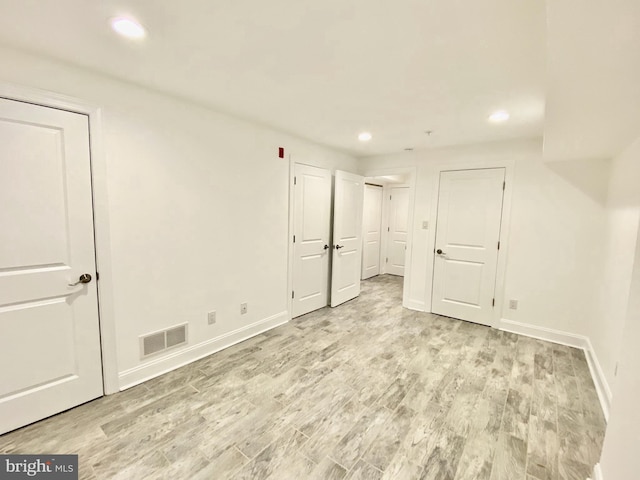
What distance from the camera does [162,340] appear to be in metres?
2.43

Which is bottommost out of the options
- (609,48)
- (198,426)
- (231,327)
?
(198,426)

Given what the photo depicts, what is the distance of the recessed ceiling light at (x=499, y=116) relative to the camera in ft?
8.13

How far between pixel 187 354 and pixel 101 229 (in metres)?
1.30

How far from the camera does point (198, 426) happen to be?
73.5 inches

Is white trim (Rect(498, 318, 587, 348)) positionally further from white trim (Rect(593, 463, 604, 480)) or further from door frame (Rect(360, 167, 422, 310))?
white trim (Rect(593, 463, 604, 480))

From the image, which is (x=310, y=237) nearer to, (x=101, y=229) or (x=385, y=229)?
(x=101, y=229)

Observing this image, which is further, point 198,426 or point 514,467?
point 198,426

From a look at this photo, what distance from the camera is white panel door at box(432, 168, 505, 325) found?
11.7 feet

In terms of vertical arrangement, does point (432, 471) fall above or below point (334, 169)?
below

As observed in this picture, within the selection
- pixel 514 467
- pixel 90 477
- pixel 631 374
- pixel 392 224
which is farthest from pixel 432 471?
pixel 392 224

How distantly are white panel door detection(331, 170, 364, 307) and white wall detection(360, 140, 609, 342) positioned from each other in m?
1.47

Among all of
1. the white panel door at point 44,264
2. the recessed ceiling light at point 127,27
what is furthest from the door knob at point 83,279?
the recessed ceiling light at point 127,27

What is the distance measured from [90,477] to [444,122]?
360 cm

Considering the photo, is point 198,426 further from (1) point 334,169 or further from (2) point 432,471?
(1) point 334,169
